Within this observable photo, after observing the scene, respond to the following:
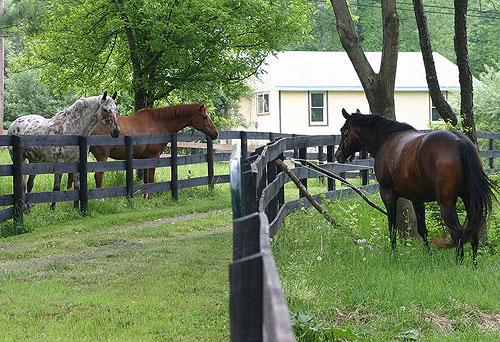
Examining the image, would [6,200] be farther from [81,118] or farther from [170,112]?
[170,112]

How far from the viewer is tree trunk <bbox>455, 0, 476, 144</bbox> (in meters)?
8.51

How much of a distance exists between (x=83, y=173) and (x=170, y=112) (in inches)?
153

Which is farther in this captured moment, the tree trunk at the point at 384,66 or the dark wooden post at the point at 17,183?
the dark wooden post at the point at 17,183

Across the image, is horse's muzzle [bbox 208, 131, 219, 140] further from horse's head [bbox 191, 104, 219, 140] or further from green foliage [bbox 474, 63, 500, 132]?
green foliage [bbox 474, 63, 500, 132]

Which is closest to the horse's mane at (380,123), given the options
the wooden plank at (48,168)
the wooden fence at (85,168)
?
the wooden fence at (85,168)

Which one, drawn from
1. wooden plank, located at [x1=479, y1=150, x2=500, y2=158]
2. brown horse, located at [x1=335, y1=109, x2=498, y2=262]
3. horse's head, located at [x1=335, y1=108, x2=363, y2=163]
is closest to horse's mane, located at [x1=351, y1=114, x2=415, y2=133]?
brown horse, located at [x1=335, y1=109, x2=498, y2=262]

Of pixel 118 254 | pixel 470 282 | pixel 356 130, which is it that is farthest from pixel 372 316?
pixel 118 254

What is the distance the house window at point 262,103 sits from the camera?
117 ft

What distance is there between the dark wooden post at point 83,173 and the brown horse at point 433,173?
605cm

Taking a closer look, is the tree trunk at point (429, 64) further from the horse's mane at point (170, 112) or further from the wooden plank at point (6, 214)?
the horse's mane at point (170, 112)

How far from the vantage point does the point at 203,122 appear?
51.8 ft

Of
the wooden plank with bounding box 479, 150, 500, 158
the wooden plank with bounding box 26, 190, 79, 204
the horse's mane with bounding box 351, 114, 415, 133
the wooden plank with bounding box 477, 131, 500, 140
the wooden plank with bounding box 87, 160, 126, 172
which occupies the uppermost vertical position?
the horse's mane with bounding box 351, 114, 415, 133

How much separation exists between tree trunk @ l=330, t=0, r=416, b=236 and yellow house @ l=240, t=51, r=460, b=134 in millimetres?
24485

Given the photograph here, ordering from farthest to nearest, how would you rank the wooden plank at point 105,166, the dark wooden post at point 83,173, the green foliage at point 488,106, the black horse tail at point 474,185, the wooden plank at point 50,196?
1. the green foliage at point 488,106
2. the wooden plank at point 105,166
3. the dark wooden post at point 83,173
4. the wooden plank at point 50,196
5. the black horse tail at point 474,185
